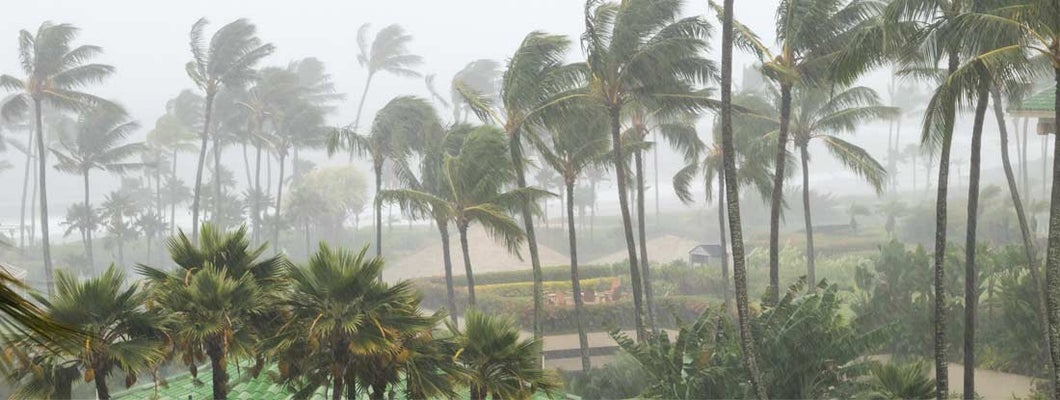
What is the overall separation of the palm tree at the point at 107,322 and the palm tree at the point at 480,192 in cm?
1157

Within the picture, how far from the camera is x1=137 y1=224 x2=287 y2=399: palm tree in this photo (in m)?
12.8

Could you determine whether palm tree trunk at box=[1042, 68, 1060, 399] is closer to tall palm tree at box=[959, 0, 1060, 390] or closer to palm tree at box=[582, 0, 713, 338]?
tall palm tree at box=[959, 0, 1060, 390]

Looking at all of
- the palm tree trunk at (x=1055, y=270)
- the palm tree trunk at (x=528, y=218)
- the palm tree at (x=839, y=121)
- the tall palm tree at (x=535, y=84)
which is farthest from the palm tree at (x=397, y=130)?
the palm tree trunk at (x=1055, y=270)

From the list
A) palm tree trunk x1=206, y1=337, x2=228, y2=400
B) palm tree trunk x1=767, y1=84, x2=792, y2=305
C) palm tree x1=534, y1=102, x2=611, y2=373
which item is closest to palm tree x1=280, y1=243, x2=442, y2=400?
palm tree trunk x1=206, y1=337, x2=228, y2=400

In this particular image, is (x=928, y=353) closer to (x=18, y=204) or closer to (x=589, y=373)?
(x=589, y=373)

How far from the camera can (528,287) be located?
4366 centimetres

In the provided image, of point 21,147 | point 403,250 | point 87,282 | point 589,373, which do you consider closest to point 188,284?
point 87,282

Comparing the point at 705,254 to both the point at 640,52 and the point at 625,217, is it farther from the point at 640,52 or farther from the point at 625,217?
the point at 640,52

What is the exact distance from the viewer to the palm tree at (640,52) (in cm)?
2236

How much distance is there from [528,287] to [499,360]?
30246mm

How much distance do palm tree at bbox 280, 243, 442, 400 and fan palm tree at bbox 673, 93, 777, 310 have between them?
17312 mm

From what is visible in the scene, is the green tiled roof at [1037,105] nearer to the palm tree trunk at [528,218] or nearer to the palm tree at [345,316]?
the palm tree trunk at [528,218]

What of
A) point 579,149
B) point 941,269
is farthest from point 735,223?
point 579,149

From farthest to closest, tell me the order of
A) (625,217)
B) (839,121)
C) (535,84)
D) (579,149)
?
(839,121) < (579,149) < (625,217) < (535,84)
